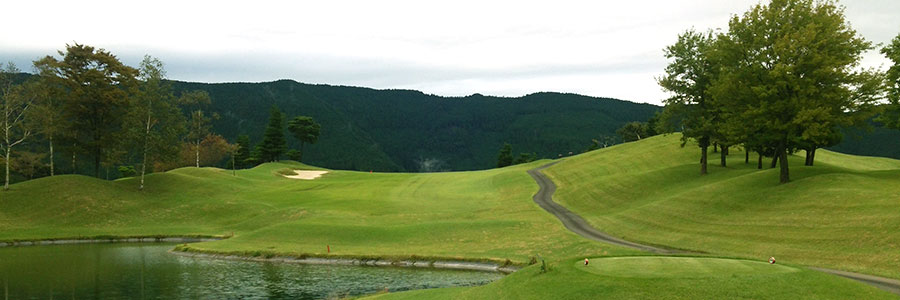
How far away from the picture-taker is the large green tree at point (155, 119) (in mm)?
72938

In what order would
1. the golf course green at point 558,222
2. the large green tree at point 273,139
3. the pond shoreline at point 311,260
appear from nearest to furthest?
the golf course green at point 558,222, the pond shoreline at point 311,260, the large green tree at point 273,139

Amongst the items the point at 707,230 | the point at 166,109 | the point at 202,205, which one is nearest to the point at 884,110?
the point at 707,230

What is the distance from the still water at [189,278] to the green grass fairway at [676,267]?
583 inches

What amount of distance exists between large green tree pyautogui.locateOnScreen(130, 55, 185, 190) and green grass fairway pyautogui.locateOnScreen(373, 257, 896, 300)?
2603 inches

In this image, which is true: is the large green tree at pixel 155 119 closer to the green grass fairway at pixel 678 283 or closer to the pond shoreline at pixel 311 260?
the pond shoreline at pixel 311 260

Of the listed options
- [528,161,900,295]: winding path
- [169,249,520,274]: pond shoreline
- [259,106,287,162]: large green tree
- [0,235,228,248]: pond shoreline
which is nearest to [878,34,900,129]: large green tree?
[528,161,900,295]: winding path

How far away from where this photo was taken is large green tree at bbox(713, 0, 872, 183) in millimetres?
42969

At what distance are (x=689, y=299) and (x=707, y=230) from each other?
95.5ft

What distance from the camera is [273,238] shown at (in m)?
52.2

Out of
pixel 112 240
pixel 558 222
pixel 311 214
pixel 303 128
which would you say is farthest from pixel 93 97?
pixel 303 128

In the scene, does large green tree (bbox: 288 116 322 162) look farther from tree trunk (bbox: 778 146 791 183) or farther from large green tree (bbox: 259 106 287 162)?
tree trunk (bbox: 778 146 791 183)

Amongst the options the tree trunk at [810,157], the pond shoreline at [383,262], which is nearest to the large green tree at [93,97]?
the pond shoreline at [383,262]

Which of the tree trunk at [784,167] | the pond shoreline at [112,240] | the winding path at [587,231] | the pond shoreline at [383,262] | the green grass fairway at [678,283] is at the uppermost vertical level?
the tree trunk at [784,167]

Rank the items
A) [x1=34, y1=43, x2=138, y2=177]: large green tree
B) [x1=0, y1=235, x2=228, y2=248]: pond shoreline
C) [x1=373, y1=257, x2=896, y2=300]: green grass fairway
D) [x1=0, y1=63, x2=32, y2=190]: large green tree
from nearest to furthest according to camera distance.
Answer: [x1=373, y1=257, x2=896, y2=300]: green grass fairway, [x1=0, y1=235, x2=228, y2=248]: pond shoreline, [x1=0, y1=63, x2=32, y2=190]: large green tree, [x1=34, y1=43, x2=138, y2=177]: large green tree
